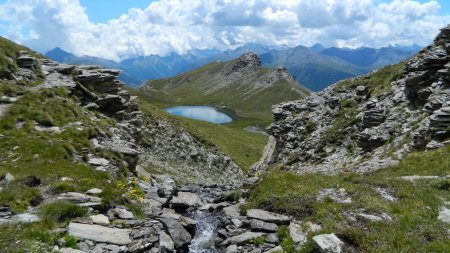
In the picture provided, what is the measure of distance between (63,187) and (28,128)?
1060cm

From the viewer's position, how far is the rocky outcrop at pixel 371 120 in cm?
3434

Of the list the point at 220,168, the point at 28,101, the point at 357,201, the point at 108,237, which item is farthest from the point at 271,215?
the point at 220,168

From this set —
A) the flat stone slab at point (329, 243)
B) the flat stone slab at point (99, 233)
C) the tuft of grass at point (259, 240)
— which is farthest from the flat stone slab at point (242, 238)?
the flat stone slab at point (99, 233)

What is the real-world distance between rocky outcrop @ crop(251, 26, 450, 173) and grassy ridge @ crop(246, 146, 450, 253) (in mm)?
4649

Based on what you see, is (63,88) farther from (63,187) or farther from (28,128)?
(63,187)

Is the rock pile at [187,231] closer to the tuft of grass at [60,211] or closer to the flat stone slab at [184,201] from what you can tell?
the tuft of grass at [60,211]

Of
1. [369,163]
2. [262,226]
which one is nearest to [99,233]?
[262,226]

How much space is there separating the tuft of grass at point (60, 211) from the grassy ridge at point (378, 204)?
9196 millimetres

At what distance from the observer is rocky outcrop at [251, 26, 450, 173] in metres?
34.3

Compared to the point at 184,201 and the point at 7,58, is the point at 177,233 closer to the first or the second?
the point at 184,201

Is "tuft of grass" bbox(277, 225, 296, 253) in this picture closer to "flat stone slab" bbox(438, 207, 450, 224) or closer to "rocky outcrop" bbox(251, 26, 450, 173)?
"flat stone slab" bbox(438, 207, 450, 224)

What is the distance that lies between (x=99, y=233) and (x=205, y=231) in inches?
240

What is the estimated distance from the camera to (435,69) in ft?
137

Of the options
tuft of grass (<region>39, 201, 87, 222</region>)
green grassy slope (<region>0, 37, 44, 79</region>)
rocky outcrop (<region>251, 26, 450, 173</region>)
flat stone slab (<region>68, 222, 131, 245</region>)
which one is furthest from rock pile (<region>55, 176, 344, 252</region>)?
green grassy slope (<region>0, 37, 44, 79</region>)
